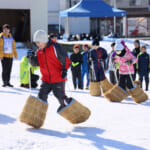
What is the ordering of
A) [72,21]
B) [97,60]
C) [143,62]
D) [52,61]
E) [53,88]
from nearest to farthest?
Result: [52,61] → [53,88] → [97,60] → [143,62] → [72,21]

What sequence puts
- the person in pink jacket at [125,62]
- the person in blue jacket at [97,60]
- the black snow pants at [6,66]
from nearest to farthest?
1. the person in pink jacket at [125,62]
2. the person in blue jacket at [97,60]
3. the black snow pants at [6,66]

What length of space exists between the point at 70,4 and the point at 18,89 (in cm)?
3777

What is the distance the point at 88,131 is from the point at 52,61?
1.13 m

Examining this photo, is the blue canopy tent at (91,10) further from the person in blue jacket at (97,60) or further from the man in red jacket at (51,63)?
the man in red jacket at (51,63)

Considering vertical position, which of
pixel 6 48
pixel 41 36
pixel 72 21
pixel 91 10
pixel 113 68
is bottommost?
pixel 113 68

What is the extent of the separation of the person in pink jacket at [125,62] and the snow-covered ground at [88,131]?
0.51m

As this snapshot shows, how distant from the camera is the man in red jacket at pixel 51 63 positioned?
5707 mm

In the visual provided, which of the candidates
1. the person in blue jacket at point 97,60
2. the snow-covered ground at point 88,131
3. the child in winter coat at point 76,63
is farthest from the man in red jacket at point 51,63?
the child in winter coat at point 76,63

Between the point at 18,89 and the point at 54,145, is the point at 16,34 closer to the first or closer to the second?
the point at 18,89

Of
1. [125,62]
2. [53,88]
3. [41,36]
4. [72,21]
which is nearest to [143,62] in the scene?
[125,62]

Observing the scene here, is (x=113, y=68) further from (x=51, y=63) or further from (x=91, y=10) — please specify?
(x=91, y=10)

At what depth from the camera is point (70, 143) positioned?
497 cm

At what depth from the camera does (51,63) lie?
5.80 meters

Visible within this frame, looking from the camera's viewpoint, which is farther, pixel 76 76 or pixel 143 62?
pixel 76 76
